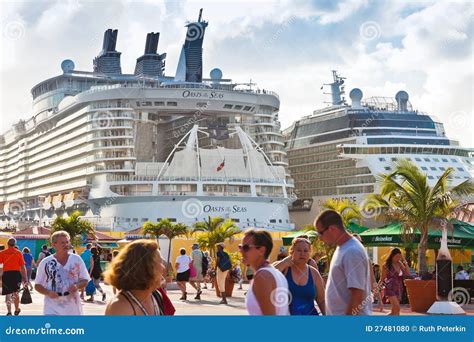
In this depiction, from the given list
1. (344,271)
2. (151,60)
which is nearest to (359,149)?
(151,60)

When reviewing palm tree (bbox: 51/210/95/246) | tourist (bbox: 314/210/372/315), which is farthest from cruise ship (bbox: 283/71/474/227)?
tourist (bbox: 314/210/372/315)

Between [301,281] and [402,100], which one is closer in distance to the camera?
[301,281]

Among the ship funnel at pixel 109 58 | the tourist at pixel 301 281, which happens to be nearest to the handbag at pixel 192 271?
the tourist at pixel 301 281

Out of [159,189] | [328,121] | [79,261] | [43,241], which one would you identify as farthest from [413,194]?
[328,121]

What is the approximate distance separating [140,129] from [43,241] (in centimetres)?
3120

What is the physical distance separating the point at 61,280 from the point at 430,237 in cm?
1243

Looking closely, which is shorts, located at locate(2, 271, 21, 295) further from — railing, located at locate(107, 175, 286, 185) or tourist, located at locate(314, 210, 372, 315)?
railing, located at locate(107, 175, 286, 185)

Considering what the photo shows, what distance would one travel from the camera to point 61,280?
25.6ft

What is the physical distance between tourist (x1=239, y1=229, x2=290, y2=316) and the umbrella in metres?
13.3

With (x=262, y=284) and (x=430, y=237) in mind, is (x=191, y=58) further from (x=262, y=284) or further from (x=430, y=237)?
(x=262, y=284)

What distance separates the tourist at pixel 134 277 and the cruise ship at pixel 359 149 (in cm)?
6352

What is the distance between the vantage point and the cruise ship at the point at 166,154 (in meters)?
56.9

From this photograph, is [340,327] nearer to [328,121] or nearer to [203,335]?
[203,335]

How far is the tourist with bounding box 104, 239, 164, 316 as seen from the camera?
482 centimetres
